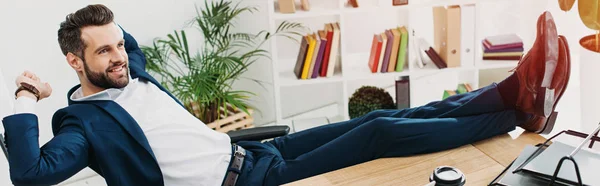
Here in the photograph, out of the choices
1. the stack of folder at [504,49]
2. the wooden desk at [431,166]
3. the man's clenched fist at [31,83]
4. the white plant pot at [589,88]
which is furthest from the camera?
the stack of folder at [504,49]

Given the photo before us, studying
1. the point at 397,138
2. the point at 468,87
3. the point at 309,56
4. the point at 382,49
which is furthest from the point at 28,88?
the point at 468,87

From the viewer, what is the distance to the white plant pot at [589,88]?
3338 millimetres

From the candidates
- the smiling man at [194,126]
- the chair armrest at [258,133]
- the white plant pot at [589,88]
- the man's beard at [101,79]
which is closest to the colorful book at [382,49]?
the white plant pot at [589,88]

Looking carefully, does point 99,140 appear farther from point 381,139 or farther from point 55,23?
point 55,23

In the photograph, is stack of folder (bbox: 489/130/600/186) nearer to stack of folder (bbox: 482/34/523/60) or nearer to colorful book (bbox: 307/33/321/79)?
colorful book (bbox: 307/33/321/79)

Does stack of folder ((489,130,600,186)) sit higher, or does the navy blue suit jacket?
the navy blue suit jacket

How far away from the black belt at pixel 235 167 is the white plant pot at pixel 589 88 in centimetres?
179

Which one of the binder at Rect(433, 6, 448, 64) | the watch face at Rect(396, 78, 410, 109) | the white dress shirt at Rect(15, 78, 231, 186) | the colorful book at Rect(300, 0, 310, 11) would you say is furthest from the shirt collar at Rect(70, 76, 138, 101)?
the binder at Rect(433, 6, 448, 64)

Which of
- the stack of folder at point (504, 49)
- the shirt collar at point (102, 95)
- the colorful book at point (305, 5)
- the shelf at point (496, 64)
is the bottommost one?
the shelf at point (496, 64)

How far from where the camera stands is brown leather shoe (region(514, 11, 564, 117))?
2.29m

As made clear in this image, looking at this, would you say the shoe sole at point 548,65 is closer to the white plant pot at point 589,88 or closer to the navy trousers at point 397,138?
the navy trousers at point 397,138

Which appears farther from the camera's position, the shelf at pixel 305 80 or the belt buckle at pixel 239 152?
the shelf at pixel 305 80

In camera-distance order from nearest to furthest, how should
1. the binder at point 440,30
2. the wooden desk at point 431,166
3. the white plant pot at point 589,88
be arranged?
1. the wooden desk at point 431,166
2. the white plant pot at point 589,88
3. the binder at point 440,30

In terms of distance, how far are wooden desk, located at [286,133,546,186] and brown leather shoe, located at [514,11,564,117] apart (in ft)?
0.57
